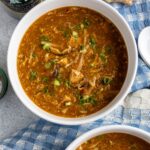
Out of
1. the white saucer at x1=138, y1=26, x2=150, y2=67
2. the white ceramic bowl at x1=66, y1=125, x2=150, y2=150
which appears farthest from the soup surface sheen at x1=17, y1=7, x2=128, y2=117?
the white saucer at x1=138, y1=26, x2=150, y2=67

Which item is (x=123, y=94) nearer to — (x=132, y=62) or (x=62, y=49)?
(x=132, y=62)

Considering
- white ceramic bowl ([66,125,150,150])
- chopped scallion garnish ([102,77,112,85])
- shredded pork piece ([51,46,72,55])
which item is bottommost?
white ceramic bowl ([66,125,150,150])

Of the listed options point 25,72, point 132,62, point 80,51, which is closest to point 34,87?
point 25,72

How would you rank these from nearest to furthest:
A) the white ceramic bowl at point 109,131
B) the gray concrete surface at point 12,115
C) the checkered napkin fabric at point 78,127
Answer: the white ceramic bowl at point 109,131
the checkered napkin fabric at point 78,127
the gray concrete surface at point 12,115

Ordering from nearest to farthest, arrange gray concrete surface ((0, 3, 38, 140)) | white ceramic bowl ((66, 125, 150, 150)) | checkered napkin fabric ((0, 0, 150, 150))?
white ceramic bowl ((66, 125, 150, 150)), checkered napkin fabric ((0, 0, 150, 150)), gray concrete surface ((0, 3, 38, 140))

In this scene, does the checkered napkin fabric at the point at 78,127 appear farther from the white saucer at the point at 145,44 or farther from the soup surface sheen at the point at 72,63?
the soup surface sheen at the point at 72,63

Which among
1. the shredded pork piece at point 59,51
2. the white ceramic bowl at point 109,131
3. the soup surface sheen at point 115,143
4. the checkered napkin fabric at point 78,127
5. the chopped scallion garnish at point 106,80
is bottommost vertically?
the checkered napkin fabric at point 78,127

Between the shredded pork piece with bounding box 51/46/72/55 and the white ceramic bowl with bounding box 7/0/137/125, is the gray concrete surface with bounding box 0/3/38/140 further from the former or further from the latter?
the shredded pork piece with bounding box 51/46/72/55

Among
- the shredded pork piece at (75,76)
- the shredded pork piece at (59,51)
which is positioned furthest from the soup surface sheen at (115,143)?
the shredded pork piece at (59,51)
